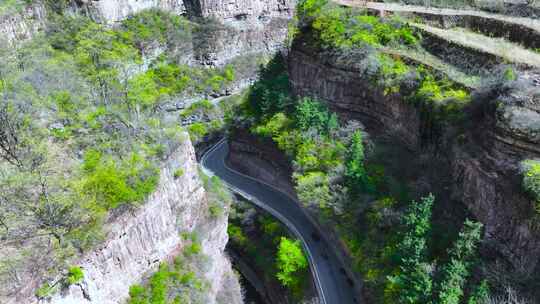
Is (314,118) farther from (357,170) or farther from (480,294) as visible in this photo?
(480,294)

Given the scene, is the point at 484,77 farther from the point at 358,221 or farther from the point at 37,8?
the point at 37,8

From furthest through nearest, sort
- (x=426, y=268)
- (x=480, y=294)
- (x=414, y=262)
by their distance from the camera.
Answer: (x=414, y=262) → (x=426, y=268) → (x=480, y=294)

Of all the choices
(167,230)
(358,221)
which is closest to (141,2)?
(167,230)

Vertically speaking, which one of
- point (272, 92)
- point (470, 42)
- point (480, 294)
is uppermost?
point (470, 42)

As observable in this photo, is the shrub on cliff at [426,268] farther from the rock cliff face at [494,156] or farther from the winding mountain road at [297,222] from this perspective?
the winding mountain road at [297,222]

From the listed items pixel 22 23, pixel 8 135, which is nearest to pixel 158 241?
pixel 8 135

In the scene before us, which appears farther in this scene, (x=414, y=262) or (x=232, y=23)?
(x=232, y=23)

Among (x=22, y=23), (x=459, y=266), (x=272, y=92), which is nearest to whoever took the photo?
(x=459, y=266)

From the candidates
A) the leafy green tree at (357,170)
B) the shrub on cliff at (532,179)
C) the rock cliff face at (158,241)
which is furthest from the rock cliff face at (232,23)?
A: the shrub on cliff at (532,179)
